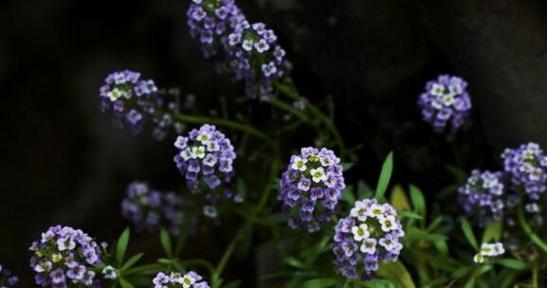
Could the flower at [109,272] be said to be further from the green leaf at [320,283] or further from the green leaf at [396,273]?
the green leaf at [396,273]

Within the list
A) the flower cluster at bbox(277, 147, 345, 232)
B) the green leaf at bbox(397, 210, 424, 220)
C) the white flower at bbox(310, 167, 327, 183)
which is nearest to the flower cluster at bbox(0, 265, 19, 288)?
the flower cluster at bbox(277, 147, 345, 232)

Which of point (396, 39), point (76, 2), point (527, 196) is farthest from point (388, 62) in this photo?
point (76, 2)

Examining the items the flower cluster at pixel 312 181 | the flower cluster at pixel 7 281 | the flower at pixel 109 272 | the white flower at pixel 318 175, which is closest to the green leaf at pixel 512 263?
the flower cluster at pixel 312 181

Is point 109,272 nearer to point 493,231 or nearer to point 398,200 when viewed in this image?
point 398,200

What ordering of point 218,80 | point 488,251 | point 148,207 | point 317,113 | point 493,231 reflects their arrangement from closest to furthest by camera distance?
1. point 488,251
2. point 493,231
3. point 317,113
4. point 148,207
5. point 218,80

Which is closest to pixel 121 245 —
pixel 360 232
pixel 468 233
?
pixel 360 232
